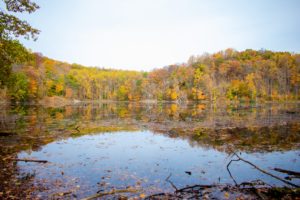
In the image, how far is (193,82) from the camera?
104000 millimetres

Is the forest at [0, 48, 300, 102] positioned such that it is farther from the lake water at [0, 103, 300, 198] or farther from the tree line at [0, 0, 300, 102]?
the lake water at [0, 103, 300, 198]

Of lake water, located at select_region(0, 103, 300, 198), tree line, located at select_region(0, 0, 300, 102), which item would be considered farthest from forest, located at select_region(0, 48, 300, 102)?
lake water, located at select_region(0, 103, 300, 198)

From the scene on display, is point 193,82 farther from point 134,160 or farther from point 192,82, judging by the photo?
point 134,160

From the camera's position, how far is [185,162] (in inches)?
352

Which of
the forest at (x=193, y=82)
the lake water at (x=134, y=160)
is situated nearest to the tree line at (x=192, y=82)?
the forest at (x=193, y=82)

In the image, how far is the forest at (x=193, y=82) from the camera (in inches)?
3497

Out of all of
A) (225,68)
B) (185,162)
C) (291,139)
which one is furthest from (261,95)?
(185,162)

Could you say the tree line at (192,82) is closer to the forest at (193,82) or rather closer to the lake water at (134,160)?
the forest at (193,82)

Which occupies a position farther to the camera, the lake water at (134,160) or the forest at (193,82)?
the forest at (193,82)

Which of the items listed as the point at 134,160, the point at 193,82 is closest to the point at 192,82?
the point at 193,82

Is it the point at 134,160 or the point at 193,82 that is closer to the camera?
the point at 134,160

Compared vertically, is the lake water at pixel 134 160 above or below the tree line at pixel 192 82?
below

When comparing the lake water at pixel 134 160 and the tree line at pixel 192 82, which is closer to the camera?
the lake water at pixel 134 160

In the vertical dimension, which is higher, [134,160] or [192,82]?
[192,82]
